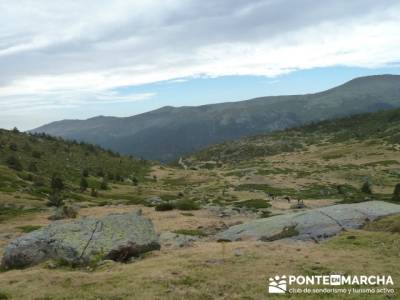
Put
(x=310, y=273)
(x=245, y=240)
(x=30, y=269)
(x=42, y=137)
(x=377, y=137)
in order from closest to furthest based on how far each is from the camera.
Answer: (x=310, y=273) < (x=30, y=269) < (x=245, y=240) < (x=42, y=137) < (x=377, y=137)

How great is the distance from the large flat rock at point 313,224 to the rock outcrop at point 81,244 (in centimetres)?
831

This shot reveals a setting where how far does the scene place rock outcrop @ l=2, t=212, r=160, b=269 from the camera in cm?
2777

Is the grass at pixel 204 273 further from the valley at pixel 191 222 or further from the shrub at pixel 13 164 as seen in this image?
the shrub at pixel 13 164

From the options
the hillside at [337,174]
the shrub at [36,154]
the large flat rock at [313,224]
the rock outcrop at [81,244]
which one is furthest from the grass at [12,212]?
the shrub at [36,154]

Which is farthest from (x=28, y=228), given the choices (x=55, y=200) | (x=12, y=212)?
(x=55, y=200)

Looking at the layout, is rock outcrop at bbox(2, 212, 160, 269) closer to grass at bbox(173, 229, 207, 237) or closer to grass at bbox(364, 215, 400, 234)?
grass at bbox(173, 229, 207, 237)

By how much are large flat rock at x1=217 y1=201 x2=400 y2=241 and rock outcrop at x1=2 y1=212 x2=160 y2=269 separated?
8.31 metres

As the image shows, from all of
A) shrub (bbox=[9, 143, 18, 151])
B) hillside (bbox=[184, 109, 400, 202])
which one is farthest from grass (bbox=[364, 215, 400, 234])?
shrub (bbox=[9, 143, 18, 151])

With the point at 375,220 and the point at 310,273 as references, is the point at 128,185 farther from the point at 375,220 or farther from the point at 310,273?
the point at 310,273

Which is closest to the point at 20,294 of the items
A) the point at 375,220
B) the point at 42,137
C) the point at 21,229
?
the point at 21,229

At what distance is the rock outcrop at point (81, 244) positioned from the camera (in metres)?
27.8

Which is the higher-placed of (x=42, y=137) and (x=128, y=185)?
(x=42, y=137)

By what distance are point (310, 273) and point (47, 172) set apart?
67354 millimetres

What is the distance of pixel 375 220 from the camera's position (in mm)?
35031
